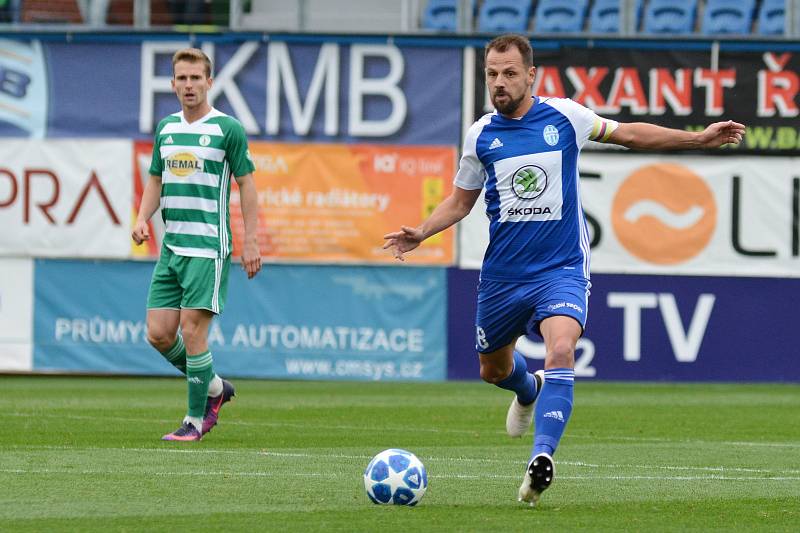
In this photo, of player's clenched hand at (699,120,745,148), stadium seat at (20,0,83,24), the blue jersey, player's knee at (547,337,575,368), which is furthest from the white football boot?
stadium seat at (20,0,83,24)

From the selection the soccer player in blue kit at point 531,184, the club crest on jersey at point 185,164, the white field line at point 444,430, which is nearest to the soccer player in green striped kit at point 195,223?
the club crest on jersey at point 185,164

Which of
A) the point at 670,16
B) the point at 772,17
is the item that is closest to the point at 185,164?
the point at 670,16

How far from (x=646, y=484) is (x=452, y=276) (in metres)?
11.6

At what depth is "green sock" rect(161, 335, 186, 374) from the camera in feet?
35.0

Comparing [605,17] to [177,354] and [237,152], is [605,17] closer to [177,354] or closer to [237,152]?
[237,152]

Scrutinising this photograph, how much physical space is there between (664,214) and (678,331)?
1.45 metres

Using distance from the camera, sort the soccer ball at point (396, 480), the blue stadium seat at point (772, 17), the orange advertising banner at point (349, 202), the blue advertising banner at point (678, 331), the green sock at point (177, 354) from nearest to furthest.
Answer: the soccer ball at point (396, 480) < the green sock at point (177, 354) < the blue advertising banner at point (678, 331) < the orange advertising banner at point (349, 202) < the blue stadium seat at point (772, 17)

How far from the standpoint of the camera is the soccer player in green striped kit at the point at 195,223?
10.2 meters

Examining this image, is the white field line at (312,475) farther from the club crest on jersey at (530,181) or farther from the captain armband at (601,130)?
the captain armband at (601,130)

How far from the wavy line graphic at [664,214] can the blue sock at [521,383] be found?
10643 millimetres

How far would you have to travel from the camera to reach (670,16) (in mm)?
21062

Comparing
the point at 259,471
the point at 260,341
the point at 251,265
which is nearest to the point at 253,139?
the point at 260,341

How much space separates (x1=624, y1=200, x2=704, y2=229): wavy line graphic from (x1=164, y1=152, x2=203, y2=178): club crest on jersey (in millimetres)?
10345

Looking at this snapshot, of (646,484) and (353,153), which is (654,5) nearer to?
(353,153)
